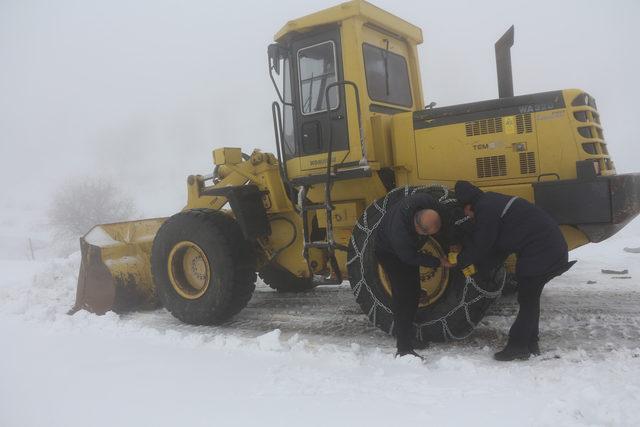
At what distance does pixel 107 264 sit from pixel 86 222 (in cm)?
3739

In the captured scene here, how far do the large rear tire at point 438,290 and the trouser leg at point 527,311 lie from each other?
0.27 m

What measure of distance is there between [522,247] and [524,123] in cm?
125

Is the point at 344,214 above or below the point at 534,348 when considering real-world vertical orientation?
above

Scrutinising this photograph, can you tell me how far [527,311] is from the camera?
373 cm

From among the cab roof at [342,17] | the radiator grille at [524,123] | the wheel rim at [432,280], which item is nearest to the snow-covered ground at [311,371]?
the wheel rim at [432,280]

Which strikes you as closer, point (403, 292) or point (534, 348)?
point (534, 348)

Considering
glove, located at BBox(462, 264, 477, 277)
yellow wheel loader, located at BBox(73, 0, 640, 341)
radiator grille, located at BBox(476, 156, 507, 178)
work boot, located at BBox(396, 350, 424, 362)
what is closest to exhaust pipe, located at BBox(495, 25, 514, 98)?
yellow wheel loader, located at BBox(73, 0, 640, 341)

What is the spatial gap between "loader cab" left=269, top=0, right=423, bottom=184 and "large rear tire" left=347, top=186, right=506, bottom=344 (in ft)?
2.09

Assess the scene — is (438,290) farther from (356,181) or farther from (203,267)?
(203,267)

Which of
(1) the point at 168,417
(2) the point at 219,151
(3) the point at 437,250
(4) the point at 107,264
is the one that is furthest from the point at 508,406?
(4) the point at 107,264

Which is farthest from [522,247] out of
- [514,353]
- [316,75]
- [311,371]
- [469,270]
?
[316,75]

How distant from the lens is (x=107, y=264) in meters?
6.17

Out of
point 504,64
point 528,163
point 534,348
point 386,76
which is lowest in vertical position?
point 534,348

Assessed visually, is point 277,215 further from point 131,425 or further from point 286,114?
point 131,425
